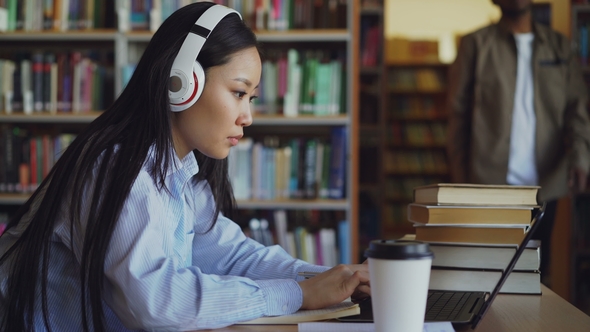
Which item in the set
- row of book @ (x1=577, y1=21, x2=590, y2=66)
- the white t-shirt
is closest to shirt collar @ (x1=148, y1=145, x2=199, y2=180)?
the white t-shirt

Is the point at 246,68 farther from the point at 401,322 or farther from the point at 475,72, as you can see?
the point at 475,72

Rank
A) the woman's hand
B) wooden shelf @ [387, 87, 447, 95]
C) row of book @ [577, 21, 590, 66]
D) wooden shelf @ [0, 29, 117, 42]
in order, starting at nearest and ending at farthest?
the woman's hand → wooden shelf @ [0, 29, 117, 42] → row of book @ [577, 21, 590, 66] → wooden shelf @ [387, 87, 447, 95]

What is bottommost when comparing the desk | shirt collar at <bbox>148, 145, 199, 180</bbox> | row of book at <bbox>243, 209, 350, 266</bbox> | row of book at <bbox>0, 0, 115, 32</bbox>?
row of book at <bbox>243, 209, 350, 266</bbox>

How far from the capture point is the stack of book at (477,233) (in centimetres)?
113

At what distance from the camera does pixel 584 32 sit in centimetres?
404

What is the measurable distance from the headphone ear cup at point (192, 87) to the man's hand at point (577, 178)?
2046 millimetres

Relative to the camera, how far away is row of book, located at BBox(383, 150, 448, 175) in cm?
623

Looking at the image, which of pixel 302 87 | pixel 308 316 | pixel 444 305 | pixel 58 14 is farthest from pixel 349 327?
pixel 58 14

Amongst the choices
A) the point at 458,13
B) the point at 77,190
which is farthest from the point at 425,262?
the point at 458,13

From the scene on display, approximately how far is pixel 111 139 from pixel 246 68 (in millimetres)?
290

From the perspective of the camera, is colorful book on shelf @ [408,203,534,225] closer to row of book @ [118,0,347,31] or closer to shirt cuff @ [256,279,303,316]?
shirt cuff @ [256,279,303,316]

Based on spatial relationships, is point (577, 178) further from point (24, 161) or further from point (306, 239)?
point (24, 161)

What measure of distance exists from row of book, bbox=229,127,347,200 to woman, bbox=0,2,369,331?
174 cm

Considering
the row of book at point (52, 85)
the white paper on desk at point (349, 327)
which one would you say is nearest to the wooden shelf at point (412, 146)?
the row of book at point (52, 85)
